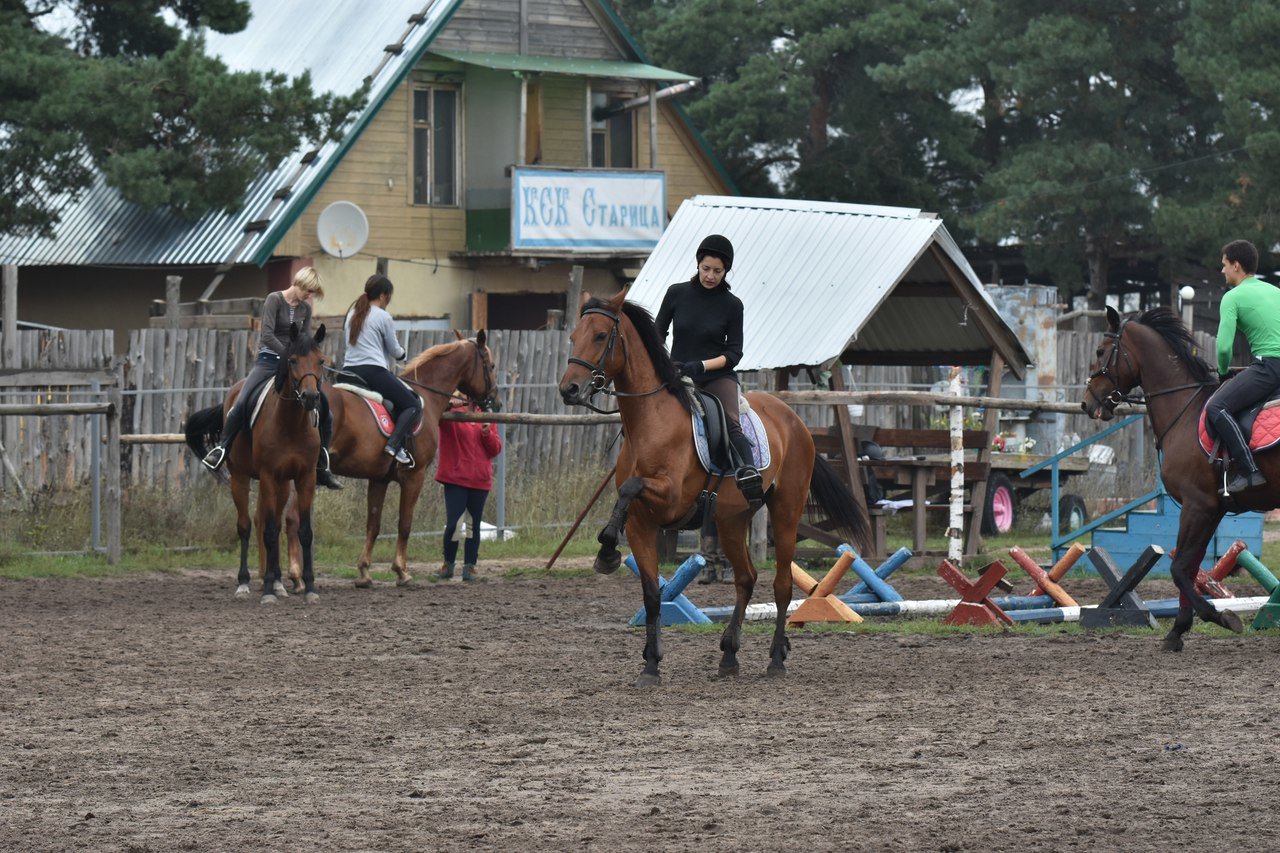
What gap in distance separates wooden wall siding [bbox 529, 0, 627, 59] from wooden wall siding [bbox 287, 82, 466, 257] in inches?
111

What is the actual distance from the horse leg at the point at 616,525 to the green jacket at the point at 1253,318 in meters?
3.93

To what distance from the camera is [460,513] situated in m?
17.4

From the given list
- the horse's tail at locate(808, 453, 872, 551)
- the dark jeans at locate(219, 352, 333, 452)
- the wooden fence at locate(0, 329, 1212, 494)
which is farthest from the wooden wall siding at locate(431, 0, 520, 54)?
the horse's tail at locate(808, 453, 872, 551)

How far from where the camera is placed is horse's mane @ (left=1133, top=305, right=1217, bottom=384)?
40.9ft

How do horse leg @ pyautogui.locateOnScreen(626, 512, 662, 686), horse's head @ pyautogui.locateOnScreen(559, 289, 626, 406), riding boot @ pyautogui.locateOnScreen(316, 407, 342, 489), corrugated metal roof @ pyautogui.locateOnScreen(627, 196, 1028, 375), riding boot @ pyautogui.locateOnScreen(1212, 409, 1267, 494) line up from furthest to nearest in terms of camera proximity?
1. corrugated metal roof @ pyautogui.locateOnScreen(627, 196, 1028, 375)
2. riding boot @ pyautogui.locateOnScreen(316, 407, 342, 489)
3. riding boot @ pyautogui.locateOnScreen(1212, 409, 1267, 494)
4. horse leg @ pyautogui.locateOnScreen(626, 512, 662, 686)
5. horse's head @ pyautogui.locateOnScreen(559, 289, 626, 406)

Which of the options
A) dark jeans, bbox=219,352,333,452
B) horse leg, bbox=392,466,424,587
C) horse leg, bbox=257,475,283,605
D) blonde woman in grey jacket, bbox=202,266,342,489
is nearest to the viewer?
blonde woman in grey jacket, bbox=202,266,342,489

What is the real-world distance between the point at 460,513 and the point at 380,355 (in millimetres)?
1807

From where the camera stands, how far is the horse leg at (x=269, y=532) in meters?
15.0

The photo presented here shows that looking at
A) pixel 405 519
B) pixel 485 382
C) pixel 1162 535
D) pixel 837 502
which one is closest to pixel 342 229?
pixel 485 382

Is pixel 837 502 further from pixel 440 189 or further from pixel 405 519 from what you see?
pixel 440 189

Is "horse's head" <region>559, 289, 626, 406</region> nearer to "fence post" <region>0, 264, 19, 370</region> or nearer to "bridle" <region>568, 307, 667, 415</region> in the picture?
"bridle" <region>568, 307, 667, 415</region>

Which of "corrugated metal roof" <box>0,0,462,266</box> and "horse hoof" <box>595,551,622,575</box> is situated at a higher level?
"corrugated metal roof" <box>0,0,462,266</box>

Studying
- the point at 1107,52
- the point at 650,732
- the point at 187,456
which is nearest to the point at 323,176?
the point at 187,456

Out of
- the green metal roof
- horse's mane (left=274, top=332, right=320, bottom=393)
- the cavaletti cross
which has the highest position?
the green metal roof
